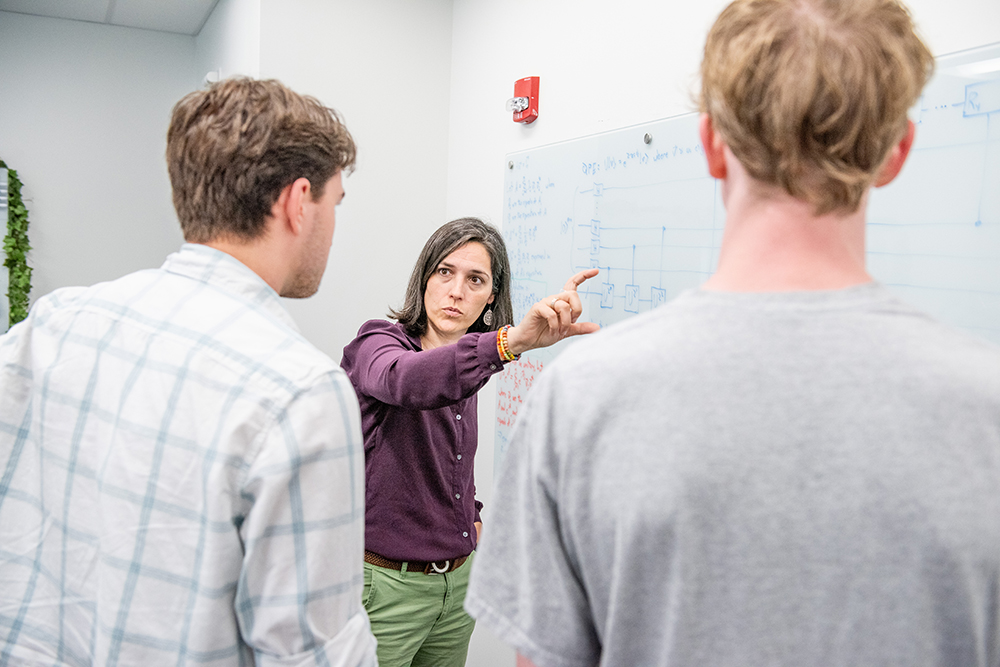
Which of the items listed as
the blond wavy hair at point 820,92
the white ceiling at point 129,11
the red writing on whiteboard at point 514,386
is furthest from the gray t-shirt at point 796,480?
the white ceiling at point 129,11

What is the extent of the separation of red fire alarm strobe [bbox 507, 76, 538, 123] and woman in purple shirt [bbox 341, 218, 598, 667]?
76 cm

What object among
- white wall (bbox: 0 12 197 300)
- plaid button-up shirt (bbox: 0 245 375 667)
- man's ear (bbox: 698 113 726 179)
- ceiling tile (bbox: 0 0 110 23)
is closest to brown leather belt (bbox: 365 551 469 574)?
plaid button-up shirt (bbox: 0 245 375 667)

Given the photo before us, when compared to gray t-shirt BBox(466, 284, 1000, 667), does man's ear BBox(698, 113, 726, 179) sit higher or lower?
higher

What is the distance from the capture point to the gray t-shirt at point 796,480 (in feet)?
1.75

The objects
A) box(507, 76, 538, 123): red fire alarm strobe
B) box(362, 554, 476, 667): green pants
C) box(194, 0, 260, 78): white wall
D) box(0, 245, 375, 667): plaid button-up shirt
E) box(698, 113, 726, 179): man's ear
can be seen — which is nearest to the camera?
box(698, 113, 726, 179): man's ear

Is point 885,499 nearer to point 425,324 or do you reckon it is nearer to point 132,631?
point 132,631

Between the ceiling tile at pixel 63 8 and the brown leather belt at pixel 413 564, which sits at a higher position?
the ceiling tile at pixel 63 8

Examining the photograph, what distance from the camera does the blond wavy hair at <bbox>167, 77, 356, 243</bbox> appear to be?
950 mm

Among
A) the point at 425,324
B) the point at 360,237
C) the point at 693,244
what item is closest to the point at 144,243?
the point at 360,237

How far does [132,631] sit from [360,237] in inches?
83.3

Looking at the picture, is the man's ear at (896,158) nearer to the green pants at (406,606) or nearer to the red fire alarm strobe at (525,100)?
the green pants at (406,606)

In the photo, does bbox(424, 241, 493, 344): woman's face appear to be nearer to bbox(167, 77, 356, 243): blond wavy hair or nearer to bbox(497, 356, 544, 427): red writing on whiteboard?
bbox(497, 356, 544, 427): red writing on whiteboard

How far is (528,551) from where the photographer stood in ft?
2.06

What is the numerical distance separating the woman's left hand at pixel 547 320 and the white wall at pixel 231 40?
5.65 feet
